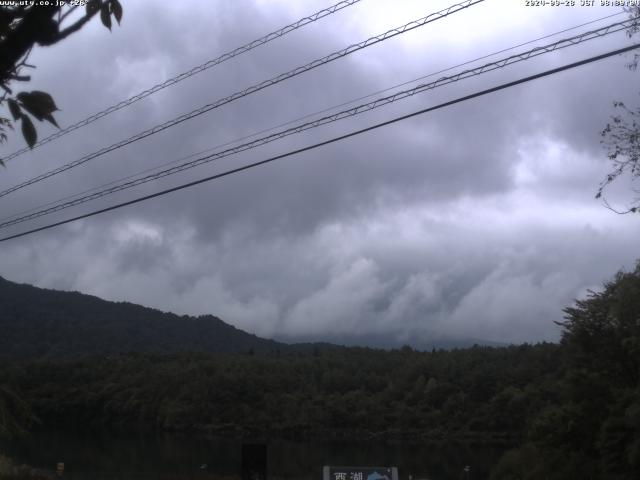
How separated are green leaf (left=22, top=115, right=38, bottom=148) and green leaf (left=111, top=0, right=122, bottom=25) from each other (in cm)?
68

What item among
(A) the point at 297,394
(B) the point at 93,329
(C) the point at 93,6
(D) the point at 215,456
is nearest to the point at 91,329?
(B) the point at 93,329

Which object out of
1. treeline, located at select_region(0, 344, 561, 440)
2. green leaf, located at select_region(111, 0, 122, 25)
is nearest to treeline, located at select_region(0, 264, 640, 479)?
treeline, located at select_region(0, 344, 561, 440)

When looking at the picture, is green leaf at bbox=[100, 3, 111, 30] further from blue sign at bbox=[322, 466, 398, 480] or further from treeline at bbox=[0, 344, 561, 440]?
treeline at bbox=[0, 344, 561, 440]

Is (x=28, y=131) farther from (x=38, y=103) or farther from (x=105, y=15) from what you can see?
(x=105, y=15)

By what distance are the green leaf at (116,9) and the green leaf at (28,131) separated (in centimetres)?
68

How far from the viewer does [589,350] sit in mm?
30328

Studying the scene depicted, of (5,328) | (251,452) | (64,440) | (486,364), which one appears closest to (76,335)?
(5,328)

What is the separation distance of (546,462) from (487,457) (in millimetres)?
38408

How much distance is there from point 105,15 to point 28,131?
0.69 meters

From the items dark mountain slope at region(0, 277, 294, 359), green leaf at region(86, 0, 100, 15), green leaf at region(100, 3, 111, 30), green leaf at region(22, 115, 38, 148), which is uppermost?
dark mountain slope at region(0, 277, 294, 359)

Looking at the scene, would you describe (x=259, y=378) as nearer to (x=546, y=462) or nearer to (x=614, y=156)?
(x=546, y=462)

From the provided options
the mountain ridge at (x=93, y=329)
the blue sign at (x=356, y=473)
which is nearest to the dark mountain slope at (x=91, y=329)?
the mountain ridge at (x=93, y=329)

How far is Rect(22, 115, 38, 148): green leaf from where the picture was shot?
346 cm

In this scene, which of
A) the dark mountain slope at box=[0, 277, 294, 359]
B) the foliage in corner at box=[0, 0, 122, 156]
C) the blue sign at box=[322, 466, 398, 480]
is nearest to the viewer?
the foliage in corner at box=[0, 0, 122, 156]
